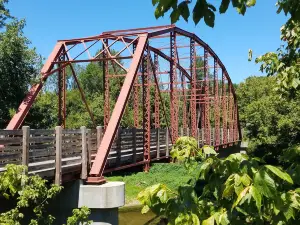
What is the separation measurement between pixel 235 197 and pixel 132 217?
11479 mm

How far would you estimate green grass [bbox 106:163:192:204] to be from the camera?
14.4 metres

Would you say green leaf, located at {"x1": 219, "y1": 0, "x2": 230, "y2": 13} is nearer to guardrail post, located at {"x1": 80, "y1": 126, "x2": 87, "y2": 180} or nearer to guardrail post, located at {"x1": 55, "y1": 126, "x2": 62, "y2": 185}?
guardrail post, located at {"x1": 55, "y1": 126, "x2": 62, "y2": 185}

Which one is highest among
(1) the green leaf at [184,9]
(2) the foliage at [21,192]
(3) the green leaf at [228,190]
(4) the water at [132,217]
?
(1) the green leaf at [184,9]

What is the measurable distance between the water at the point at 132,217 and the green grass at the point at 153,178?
0.42 m

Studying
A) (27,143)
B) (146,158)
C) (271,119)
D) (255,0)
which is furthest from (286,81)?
(271,119)

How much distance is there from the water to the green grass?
0.42m

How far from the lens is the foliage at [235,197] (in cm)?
177

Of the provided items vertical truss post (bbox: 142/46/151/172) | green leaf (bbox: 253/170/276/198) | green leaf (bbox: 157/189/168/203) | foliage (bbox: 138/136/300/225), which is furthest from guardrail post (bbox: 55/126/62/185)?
vertical truss post (bbox: 142/46/151/172)

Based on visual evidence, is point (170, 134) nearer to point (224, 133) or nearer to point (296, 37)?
point (296, 37)

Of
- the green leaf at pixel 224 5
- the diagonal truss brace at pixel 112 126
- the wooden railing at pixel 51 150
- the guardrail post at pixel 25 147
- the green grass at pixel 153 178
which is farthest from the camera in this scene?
the green grass at pixel 153 178

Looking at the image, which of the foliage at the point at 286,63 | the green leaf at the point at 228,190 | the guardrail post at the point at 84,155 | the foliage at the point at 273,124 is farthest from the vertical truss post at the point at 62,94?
the foliage at the point at 273,124

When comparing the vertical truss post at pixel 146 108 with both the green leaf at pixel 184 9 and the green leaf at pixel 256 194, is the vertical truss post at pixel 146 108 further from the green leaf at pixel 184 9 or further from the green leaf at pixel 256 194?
the green leaf at pixel 256 194

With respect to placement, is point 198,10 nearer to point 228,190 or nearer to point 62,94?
point 228,190

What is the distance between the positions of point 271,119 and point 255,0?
3021 centimetres
